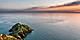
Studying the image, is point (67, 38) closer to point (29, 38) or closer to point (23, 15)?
point (29, 38)

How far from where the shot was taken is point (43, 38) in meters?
28.2

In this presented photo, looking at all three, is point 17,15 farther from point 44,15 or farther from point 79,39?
point 79,39

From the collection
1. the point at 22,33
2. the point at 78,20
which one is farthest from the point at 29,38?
the point at 78,20

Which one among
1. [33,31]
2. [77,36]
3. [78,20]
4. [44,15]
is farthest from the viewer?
[44,15]

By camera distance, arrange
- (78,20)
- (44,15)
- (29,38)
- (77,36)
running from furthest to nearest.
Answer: (44,15) → (78,20) → (77,36) → (29,38)

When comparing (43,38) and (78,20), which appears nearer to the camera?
(43,38)

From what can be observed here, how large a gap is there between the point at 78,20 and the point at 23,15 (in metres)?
11.6

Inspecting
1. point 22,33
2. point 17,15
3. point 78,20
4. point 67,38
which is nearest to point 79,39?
point 67,38

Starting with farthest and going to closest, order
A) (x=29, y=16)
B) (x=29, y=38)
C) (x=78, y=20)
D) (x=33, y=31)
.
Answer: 1. (x=29, y=16)
2. (x=78, y=20)
3. (x=33, y=31)
4. (x=29, y=38)

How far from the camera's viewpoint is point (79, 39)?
2828 centimetres

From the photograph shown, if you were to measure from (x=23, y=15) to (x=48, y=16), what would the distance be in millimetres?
5033

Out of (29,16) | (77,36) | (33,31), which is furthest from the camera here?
(29,16)

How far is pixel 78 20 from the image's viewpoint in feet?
153

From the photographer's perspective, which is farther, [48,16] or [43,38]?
[48,16]
